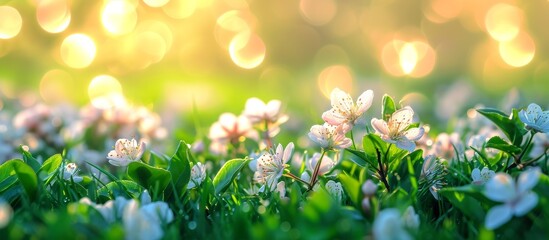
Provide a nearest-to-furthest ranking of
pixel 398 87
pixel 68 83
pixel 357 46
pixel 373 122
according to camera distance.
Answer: pixel 373 122
pixel 398 87
pixel 68 83
pixel 357 46

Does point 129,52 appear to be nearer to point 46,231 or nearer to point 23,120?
point 23,120

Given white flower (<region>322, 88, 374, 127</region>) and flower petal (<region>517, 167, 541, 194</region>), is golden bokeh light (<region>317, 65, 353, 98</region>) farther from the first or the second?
flower petal (<region>517, 167, 541, 194</region>)

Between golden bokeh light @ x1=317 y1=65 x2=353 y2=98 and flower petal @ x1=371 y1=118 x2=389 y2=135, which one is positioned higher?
flower petal @ x1=371 y1=118 x2=389 y2=135

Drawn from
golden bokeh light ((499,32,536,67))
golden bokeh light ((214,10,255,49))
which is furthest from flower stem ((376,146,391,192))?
golden bokeh light ((214,10,255,49))

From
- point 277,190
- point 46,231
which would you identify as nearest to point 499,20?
point 277,190

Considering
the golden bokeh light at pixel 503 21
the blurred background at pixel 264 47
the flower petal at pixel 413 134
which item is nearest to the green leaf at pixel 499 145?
the flower petal at pixel 413 134
